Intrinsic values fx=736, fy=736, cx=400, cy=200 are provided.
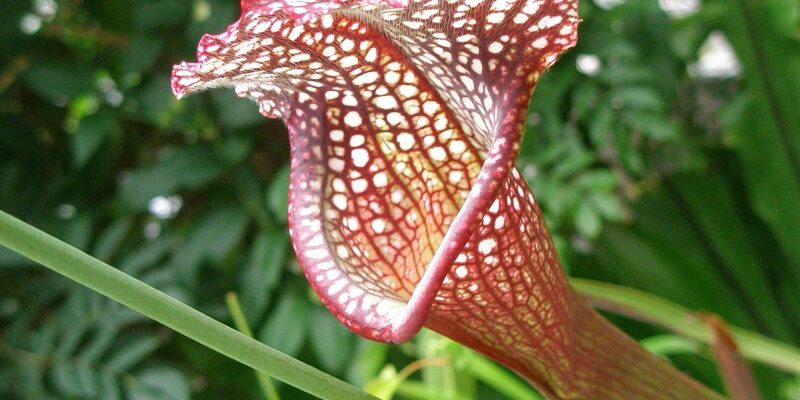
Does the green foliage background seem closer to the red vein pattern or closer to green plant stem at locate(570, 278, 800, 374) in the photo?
green plant stem at locate(570, 278, 800, 374)

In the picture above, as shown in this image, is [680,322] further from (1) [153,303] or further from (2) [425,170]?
(1) [153,303]

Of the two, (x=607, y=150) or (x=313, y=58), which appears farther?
(x=607, y=150)

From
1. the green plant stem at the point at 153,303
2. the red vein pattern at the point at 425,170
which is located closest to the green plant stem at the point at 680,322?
the red vein pattern at the point at 425,170

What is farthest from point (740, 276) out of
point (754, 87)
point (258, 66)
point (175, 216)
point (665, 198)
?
point (258, 66)

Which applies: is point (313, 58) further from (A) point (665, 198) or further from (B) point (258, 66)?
(A) point (665, 198)

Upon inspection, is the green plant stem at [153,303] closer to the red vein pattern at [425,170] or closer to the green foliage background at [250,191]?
the red vein pattern at [425,170]

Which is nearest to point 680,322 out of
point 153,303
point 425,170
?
point 425,170
